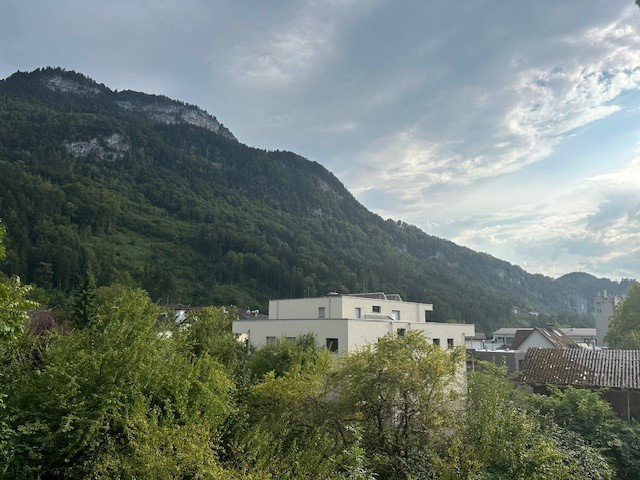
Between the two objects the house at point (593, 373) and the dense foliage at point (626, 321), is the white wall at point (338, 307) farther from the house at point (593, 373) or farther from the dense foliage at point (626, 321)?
the dense foliage at point (626, 321)

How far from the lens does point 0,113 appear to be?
19912cm

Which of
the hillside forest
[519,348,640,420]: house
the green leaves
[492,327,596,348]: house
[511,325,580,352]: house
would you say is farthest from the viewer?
[492,327,596,348]: house

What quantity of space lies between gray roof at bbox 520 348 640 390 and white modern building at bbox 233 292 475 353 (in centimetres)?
560

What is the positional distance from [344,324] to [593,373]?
1564cm

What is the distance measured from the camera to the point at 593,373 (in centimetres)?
2766

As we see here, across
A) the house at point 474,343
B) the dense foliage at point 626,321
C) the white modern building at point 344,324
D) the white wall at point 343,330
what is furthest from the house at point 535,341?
the white wall at point 343,330

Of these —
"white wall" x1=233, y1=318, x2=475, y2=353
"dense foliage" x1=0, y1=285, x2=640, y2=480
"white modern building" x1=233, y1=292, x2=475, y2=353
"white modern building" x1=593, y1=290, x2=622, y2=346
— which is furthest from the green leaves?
"white modern building" x1=593, y1=290, x2=622, y2=346

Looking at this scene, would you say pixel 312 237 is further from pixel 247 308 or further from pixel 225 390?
pixel 225 390

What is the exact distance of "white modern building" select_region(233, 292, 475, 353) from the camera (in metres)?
30.8

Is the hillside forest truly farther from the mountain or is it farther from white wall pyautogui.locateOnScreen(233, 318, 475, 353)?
the mountain

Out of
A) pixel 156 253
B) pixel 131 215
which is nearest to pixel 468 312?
pixel 156 253

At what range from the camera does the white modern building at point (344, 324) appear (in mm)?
30830

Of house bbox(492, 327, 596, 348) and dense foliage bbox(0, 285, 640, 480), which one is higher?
dense foliage bbox(0, 285, 640, 480)

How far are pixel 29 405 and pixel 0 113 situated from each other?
9423 inches
